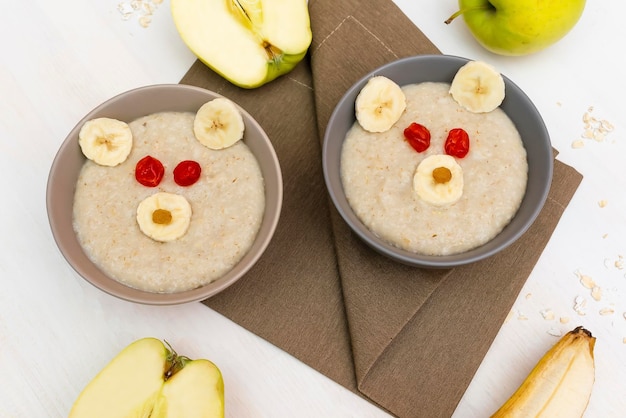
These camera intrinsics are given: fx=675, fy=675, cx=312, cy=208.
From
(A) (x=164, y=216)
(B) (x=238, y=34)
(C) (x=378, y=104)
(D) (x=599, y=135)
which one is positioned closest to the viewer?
(A) (x=164, y=216)

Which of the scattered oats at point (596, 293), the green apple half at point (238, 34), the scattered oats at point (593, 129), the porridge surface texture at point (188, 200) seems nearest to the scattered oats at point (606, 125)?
the scattered oats at point (593, 129)

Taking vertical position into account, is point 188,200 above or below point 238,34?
below

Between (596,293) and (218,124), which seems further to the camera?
(596,293)

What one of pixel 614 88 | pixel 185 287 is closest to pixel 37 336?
pixel 185 287

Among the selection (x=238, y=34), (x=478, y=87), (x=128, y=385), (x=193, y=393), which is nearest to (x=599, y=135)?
(x=478, y=87)

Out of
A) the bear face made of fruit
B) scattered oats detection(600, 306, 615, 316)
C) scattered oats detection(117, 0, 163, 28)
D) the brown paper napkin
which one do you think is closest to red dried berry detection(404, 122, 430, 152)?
the bear face made of fruit

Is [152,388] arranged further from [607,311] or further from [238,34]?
[607,311]
